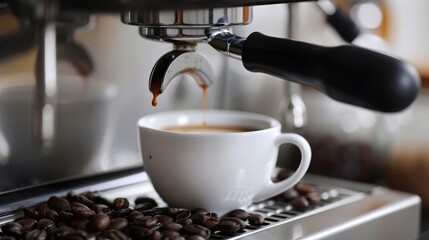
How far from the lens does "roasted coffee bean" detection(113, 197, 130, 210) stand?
0.59 m

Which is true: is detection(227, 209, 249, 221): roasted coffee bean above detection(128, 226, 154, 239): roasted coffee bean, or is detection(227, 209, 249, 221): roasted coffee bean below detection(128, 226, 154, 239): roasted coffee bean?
below

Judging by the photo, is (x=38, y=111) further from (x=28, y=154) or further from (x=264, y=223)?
(x=264, y=223)

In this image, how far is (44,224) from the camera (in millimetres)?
534

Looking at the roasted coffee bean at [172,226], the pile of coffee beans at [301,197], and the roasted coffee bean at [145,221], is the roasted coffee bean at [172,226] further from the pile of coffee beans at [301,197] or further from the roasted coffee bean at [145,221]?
the pile of coffee beans at [301,197]

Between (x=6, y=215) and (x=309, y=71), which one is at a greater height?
(x=309, y=71)

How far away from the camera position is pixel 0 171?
1.97 feet

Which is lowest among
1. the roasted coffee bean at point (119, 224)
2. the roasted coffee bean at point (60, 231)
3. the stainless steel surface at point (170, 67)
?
the roasted coffee bean at point (119, 224)

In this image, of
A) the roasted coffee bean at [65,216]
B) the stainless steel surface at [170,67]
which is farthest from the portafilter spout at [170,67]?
the roasted coffee bean at [65,216]

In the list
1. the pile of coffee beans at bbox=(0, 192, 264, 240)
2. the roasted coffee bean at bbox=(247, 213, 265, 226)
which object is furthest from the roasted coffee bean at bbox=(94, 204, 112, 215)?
the roasted coffee bean at bbox=(247, 213, 265, 226)

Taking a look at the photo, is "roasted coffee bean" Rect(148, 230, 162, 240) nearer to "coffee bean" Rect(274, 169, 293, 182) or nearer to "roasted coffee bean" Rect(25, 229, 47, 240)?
"roasted coffee bean" Rect(25, 229, 47, 240)

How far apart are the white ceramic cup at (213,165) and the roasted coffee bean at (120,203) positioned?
28 millimetres

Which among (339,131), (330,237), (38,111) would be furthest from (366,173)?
(38,111)

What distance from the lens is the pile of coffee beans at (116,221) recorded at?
0.51 m

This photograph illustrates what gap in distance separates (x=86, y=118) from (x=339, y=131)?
0.39 meters
